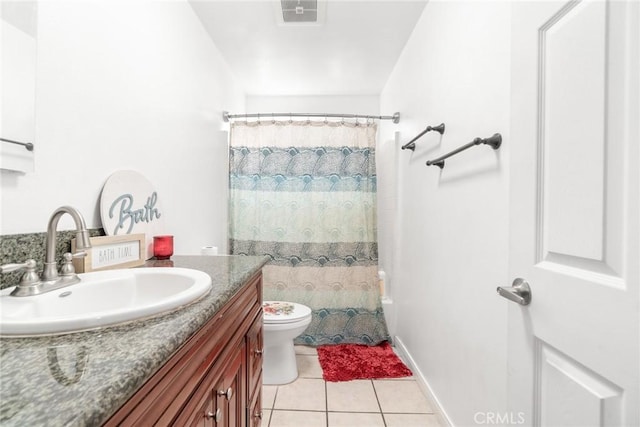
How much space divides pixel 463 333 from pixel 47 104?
1717 millimetres

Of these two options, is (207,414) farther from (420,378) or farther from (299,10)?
(299,10)

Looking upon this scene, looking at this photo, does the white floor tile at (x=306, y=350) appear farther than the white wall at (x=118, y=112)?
Yes

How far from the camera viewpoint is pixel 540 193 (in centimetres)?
71

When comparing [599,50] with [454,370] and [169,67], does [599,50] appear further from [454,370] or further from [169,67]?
[169,67]

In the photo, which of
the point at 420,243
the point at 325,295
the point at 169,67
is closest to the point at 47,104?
the point at 169,67

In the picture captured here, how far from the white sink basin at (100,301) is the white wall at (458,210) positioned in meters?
1.01

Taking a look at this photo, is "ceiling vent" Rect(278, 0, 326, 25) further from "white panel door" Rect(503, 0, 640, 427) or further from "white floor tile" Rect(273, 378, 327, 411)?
"white floor tile" Rect(273, 378, 327, 411)

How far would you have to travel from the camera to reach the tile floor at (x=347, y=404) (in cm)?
162

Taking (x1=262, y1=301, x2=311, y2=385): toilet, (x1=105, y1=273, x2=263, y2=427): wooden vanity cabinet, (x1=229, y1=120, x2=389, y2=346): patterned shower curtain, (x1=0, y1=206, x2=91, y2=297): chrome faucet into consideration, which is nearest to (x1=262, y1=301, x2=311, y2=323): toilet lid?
(x1=262, y1=301, x2=311, y2=385): toilet

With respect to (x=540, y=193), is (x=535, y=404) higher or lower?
lower

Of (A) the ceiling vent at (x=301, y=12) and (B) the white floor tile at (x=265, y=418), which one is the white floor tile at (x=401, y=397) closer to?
(B) the white floor tile at (x=265, y=418)

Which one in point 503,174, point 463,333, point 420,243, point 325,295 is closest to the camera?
point 503,174

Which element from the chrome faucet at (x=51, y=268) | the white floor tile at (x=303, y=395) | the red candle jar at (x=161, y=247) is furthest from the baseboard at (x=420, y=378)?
the chrome faucet at (x=51, y=268)

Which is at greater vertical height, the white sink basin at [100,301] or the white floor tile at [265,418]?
the white sink basin at [100,301]
